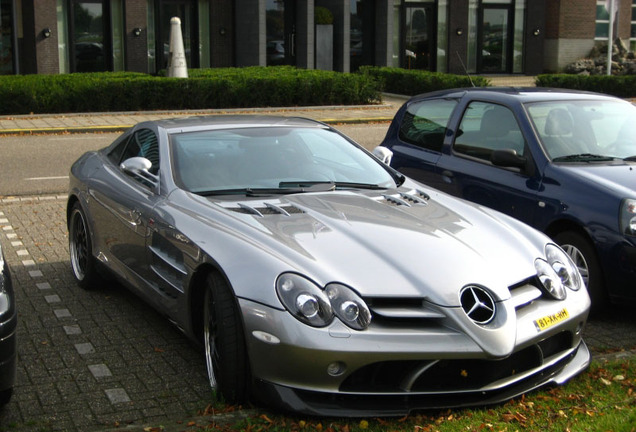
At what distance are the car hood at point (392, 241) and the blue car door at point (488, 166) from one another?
139cm

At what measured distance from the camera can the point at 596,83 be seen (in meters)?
28.2

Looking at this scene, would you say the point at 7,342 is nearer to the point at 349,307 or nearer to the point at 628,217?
the point at 349,307

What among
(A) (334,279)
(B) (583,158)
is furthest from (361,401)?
(B) (583,158)

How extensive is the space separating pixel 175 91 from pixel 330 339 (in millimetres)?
18905

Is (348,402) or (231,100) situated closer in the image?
(348,402)

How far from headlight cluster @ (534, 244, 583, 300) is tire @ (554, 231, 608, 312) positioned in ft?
3.98

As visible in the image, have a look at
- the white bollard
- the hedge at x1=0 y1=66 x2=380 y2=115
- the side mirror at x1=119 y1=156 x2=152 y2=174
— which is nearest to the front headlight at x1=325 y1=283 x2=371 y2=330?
the side mirror at x1=119 y1=156 x2=152 y2=174

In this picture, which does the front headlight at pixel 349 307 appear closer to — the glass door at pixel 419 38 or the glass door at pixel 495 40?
the glass door at pixel 419 38

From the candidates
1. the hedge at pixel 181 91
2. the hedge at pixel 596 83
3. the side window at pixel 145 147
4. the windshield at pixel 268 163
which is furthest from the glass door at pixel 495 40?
the windshield at pixel 268 163

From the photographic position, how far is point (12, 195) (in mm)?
12141

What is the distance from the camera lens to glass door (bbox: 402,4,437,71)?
36.2 meters

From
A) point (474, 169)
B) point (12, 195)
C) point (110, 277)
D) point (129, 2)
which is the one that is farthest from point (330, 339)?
point (129, 2)

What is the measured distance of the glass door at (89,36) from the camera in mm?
30231

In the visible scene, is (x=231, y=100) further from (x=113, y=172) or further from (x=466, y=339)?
(x=466, y=339)
